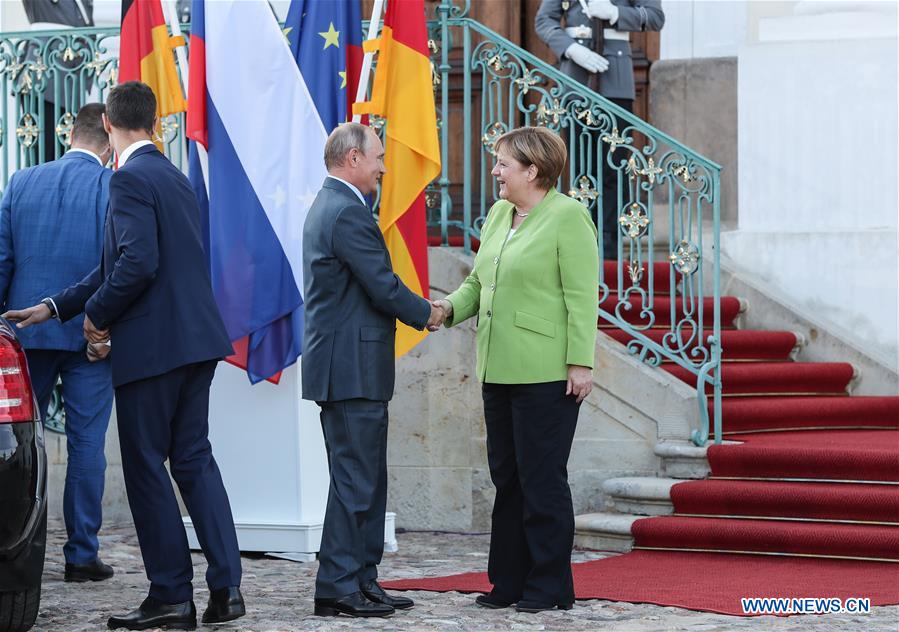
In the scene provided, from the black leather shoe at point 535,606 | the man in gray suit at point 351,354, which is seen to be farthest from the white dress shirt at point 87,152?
the black leather shoe at point 535,606

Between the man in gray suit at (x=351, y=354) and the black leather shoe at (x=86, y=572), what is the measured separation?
127 centimetres

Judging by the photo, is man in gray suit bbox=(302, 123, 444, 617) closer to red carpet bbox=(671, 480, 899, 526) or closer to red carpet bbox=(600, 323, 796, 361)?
red carpet bbox=(671, 480, 899, 526)

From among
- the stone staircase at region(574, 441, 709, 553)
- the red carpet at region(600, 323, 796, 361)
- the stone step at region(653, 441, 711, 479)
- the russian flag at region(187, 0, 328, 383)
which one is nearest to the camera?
the russian flag at region(187, 0, 328, 383)

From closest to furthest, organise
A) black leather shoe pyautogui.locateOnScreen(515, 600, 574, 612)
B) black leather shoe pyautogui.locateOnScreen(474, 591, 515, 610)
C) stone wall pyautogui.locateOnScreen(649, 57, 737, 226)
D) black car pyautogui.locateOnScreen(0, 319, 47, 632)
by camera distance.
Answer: black car pyautogui.locateOnScreen(0, 319, 47, 632), black leather shoe pyautogui.locateOnScreen(515, 600, 574, 612), black leather shoe pyautogui.locateOnScreen(474, 591, 515, 610), stone wall pyautogui.locateOnScreen(649, 57, 737, 226)

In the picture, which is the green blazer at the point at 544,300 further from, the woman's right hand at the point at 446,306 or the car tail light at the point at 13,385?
the car tail light at the point at 13,385

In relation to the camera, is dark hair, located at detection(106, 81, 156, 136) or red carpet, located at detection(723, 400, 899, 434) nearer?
dark hair, located at detection(106, 81, 156, 136)

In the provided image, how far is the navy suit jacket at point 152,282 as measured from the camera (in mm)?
4562

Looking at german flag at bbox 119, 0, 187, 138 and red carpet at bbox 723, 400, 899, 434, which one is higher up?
german flag at bbox 119, 0, 187, 138

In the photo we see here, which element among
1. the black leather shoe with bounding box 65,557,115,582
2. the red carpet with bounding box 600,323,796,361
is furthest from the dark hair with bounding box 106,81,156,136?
the red carpet with bounding box 600,323,796,361

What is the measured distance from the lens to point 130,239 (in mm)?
4555

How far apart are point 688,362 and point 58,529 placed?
329 centimetres

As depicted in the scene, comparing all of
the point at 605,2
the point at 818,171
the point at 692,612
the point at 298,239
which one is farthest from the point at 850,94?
the point at 692,612

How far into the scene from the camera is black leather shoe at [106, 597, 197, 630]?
14.8 ft

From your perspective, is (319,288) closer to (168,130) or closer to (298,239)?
(298,239)
